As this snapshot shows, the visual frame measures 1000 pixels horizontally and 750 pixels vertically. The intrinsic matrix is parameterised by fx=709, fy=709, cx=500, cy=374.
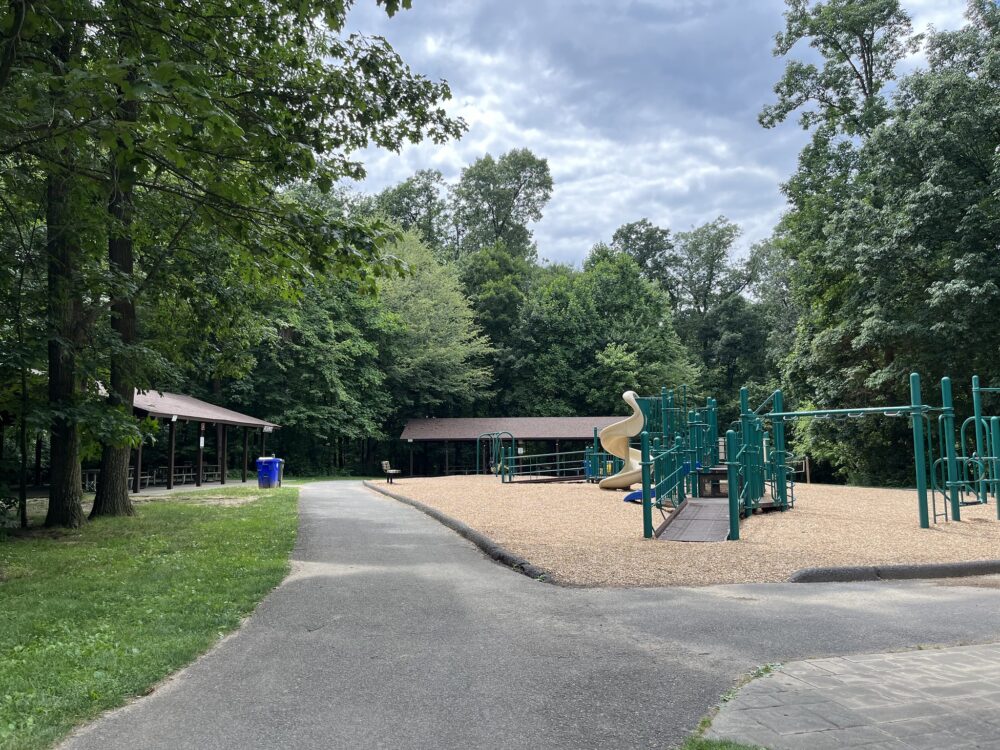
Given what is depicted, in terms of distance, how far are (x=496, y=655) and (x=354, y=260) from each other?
434 centimetres

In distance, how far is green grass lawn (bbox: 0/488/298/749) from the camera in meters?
3.86

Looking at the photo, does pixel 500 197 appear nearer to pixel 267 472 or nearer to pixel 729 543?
pixel 267 472

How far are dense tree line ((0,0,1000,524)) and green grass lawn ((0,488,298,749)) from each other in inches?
85.5

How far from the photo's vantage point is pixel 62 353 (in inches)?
445

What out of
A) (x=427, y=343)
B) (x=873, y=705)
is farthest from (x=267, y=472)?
(x=873, y=705)

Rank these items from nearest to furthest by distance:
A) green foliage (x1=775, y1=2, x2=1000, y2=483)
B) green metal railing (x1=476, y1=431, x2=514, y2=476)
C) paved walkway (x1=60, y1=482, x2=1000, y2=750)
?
paved walkway (x1=60, y1=482, x2=1000, y2=750)
green foliage (x1=775, y1=2, x2=1000, y2=483)
green metal railing (x1=476, y1=431, x2=514, y2=476)

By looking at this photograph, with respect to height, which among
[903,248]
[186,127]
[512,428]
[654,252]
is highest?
[654,252]

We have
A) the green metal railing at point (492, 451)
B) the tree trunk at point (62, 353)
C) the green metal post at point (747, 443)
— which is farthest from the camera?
the green metal railing at point (492, 451)

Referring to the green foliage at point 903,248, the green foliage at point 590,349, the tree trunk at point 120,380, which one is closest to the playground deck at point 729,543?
the tree trunk at point 120,380

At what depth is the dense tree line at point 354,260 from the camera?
7.30 m

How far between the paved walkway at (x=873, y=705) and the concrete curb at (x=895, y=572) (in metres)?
2.70

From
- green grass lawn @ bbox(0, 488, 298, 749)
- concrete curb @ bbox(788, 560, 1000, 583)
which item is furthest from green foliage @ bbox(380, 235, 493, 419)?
concrete curb @ bbox(788, 560, 1000, 583)

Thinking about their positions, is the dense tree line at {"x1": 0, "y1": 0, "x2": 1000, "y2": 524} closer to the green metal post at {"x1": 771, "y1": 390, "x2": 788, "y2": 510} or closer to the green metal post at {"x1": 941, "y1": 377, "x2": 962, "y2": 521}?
the green metal post at {"x1": 771, "y1": 390, "x2": 788, "y2": 510}

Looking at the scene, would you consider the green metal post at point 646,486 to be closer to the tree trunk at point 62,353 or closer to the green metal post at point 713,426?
the green metal post at point 713,426
